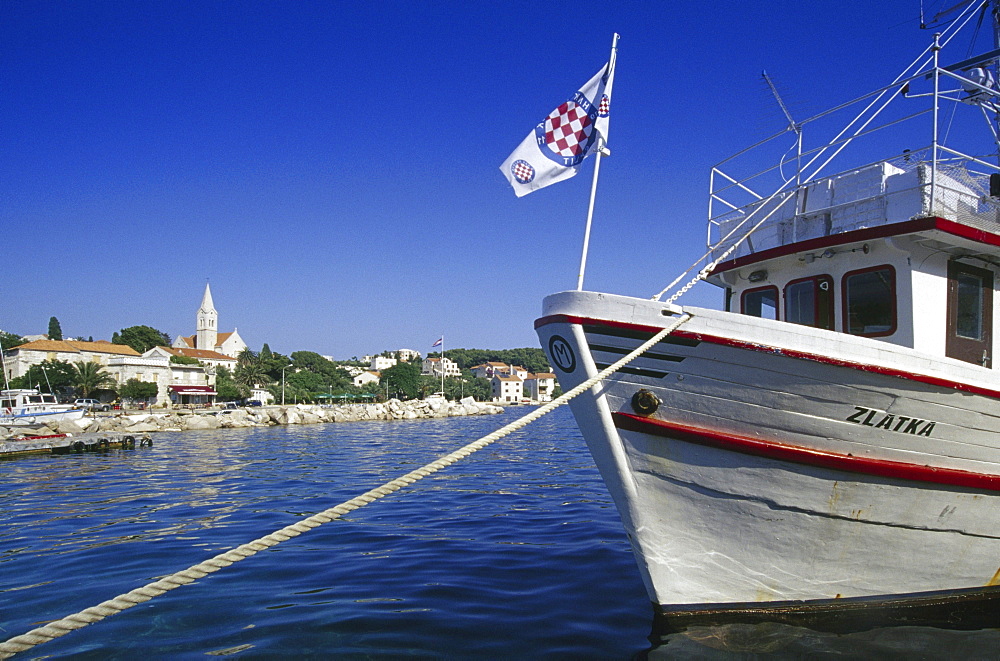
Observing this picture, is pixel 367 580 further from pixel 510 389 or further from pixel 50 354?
pixel 510 389

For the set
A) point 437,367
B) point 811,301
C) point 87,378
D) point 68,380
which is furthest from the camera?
point 437,367

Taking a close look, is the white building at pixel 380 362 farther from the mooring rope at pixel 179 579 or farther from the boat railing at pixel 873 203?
the mooring rope at pixel 179 579

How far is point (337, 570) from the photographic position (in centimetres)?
676

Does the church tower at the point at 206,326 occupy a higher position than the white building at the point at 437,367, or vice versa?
the church tower at the point at 206,326

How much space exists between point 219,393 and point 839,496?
77.5 metres

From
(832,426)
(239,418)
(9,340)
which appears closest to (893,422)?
(832,426)

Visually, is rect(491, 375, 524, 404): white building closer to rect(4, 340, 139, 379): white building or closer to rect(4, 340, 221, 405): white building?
rect(4, 340, 221, 405): white building

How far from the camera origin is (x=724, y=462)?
4.91 meters

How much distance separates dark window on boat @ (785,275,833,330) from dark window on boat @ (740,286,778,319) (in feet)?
0.51

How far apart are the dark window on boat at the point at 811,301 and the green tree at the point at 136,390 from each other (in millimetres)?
75040

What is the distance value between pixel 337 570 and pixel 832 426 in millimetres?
5336

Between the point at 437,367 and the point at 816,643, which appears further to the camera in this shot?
the point at 437,367

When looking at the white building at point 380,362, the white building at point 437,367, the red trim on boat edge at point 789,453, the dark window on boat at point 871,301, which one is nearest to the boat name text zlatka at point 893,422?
the red trim on boat edge at point 789,453

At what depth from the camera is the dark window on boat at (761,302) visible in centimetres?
661
